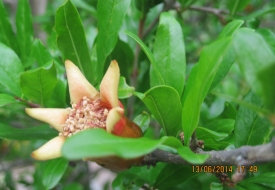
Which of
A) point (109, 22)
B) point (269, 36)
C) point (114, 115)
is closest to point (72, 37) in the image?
point (109, 22)

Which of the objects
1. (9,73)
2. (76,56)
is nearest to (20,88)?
(9,73)

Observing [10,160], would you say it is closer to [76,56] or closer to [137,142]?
[76,56]

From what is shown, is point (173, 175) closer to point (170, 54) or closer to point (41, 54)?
point (170, 54)

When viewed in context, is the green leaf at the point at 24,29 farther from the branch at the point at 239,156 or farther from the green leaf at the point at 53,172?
the branch at the point at 239,156

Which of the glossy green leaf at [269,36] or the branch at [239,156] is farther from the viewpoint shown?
the glossy green leaf at [269,36]

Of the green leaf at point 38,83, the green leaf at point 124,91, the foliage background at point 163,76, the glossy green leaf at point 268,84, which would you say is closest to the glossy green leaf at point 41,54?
the foliage background at point 163,76

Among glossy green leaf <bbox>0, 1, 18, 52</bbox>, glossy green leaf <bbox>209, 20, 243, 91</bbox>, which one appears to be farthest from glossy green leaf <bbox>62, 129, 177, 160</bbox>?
glossy green leaf <bbox>0, 1, 18, 52</bbox>

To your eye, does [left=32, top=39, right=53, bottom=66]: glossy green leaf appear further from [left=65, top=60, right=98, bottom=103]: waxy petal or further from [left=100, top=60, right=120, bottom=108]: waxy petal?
[left=100, top=60, right=120, bottom=108]: waxy petal

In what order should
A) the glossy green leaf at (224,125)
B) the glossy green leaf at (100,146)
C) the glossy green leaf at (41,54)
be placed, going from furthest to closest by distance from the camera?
the glossy green leaf at (41,54), the glossy green leaf at (224,125), the glossy green leaf at (100,146)
